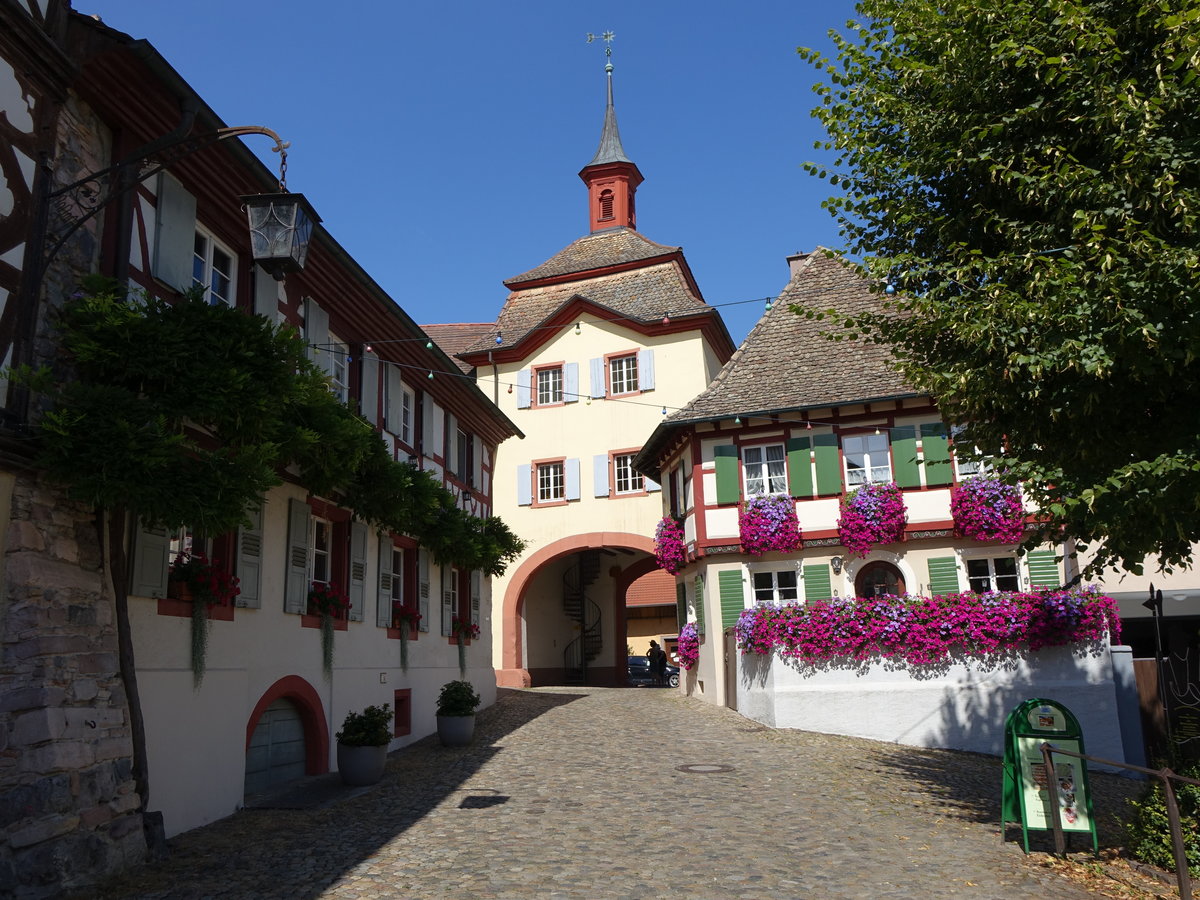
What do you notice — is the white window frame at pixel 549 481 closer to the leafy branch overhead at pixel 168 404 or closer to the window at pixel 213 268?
the window at pixel 213 268

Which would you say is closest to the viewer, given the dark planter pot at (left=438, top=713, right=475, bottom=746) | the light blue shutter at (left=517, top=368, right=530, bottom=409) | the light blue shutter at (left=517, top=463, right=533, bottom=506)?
the dark planter pot at (left=438, top=713, right=475, bottom=746)

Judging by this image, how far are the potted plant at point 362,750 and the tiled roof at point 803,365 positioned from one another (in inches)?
375

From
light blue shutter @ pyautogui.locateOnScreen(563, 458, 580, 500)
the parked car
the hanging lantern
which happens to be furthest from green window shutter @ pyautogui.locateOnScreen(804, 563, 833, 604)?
the parked car

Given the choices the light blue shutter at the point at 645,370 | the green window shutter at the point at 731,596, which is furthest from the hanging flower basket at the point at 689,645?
the light blue shutter at the point at 645,370

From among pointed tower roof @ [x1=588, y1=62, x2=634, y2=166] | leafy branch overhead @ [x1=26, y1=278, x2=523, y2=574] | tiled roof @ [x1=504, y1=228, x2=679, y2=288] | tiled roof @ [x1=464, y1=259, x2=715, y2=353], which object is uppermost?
pointed tower roof @ [x1=588, y1=62, x2=634, y2=166]

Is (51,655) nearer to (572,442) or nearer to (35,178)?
(35,178)

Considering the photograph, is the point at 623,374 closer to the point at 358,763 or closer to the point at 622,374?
the point at 622,374

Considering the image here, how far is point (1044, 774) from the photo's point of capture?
8305 millimetres

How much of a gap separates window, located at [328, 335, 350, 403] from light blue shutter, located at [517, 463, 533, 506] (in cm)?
1407

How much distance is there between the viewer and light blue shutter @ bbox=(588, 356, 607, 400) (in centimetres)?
2788

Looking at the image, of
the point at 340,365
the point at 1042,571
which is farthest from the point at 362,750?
the point at 1042,571

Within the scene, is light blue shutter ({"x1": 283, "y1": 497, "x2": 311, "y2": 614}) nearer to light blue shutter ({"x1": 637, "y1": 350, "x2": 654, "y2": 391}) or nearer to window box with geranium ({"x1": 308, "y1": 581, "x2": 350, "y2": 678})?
window box with geranium ({"x1": 308, "y1": 581, "x2": 350, "y2": 678})

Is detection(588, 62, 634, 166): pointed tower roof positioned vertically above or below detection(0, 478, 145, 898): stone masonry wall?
above

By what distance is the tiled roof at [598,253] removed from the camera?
30.5 metres
